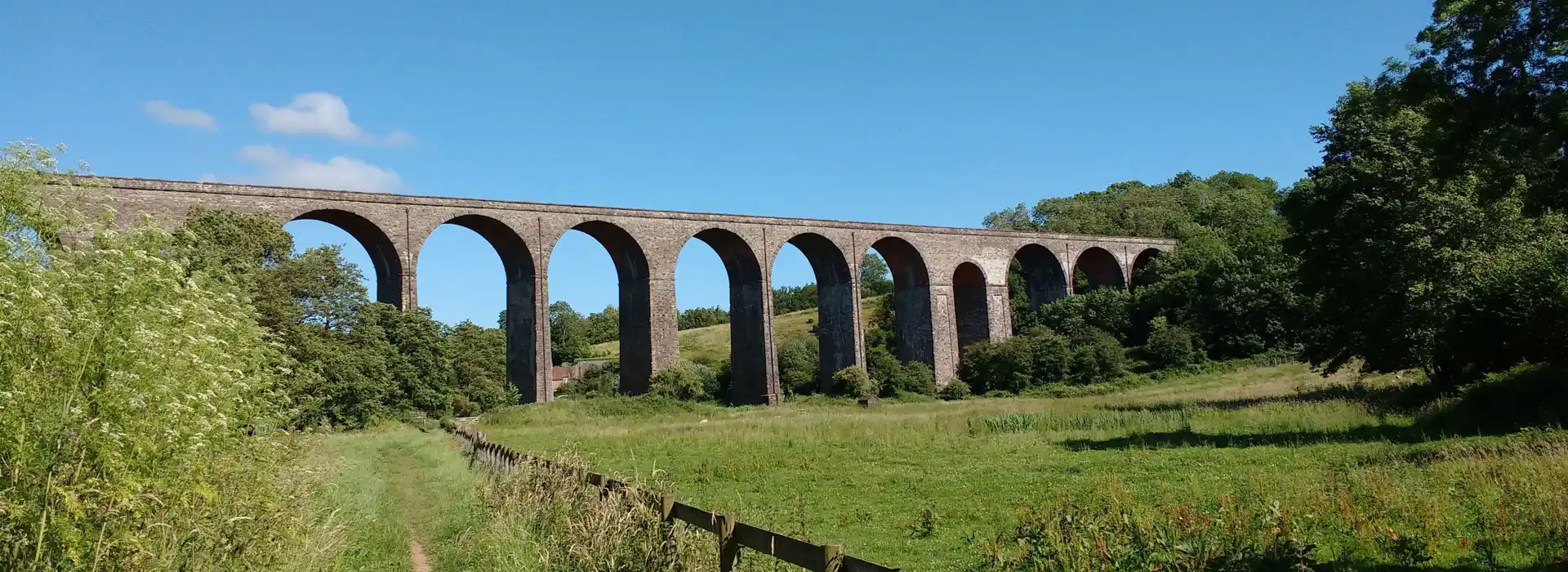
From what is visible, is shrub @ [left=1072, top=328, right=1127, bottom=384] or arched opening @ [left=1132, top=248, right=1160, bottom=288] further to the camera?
arched opening @ [left=1132, top=248, right=1160, bottom=288]

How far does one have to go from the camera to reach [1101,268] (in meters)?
52.2

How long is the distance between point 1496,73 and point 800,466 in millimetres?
9354

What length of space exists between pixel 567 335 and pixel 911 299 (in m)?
45.8

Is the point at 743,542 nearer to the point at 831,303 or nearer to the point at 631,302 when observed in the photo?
the point at 631,302

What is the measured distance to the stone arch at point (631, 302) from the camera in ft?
114

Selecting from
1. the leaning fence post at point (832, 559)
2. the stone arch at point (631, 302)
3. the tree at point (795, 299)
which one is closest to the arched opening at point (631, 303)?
the stone arch at point (631, 302)

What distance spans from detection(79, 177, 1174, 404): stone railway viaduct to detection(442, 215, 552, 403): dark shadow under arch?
0.05 metres

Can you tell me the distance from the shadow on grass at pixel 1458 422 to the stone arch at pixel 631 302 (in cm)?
2084

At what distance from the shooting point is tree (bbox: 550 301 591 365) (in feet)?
249

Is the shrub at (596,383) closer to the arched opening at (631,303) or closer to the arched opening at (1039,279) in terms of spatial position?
the arched opening at (631,303)

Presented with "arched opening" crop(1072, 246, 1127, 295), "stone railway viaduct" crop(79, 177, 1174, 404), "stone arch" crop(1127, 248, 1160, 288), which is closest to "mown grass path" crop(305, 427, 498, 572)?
"stone railway viaduct" crop(79, 177, 1174, 404)

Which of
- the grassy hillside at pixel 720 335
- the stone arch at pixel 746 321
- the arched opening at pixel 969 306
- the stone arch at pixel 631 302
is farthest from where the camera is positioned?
the grassy hillside at pixel 720 335

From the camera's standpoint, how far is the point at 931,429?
19422 millimetres

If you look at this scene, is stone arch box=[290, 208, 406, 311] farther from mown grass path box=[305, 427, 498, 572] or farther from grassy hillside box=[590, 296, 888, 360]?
grassy hillside box=[590, 296, 888, 360]
